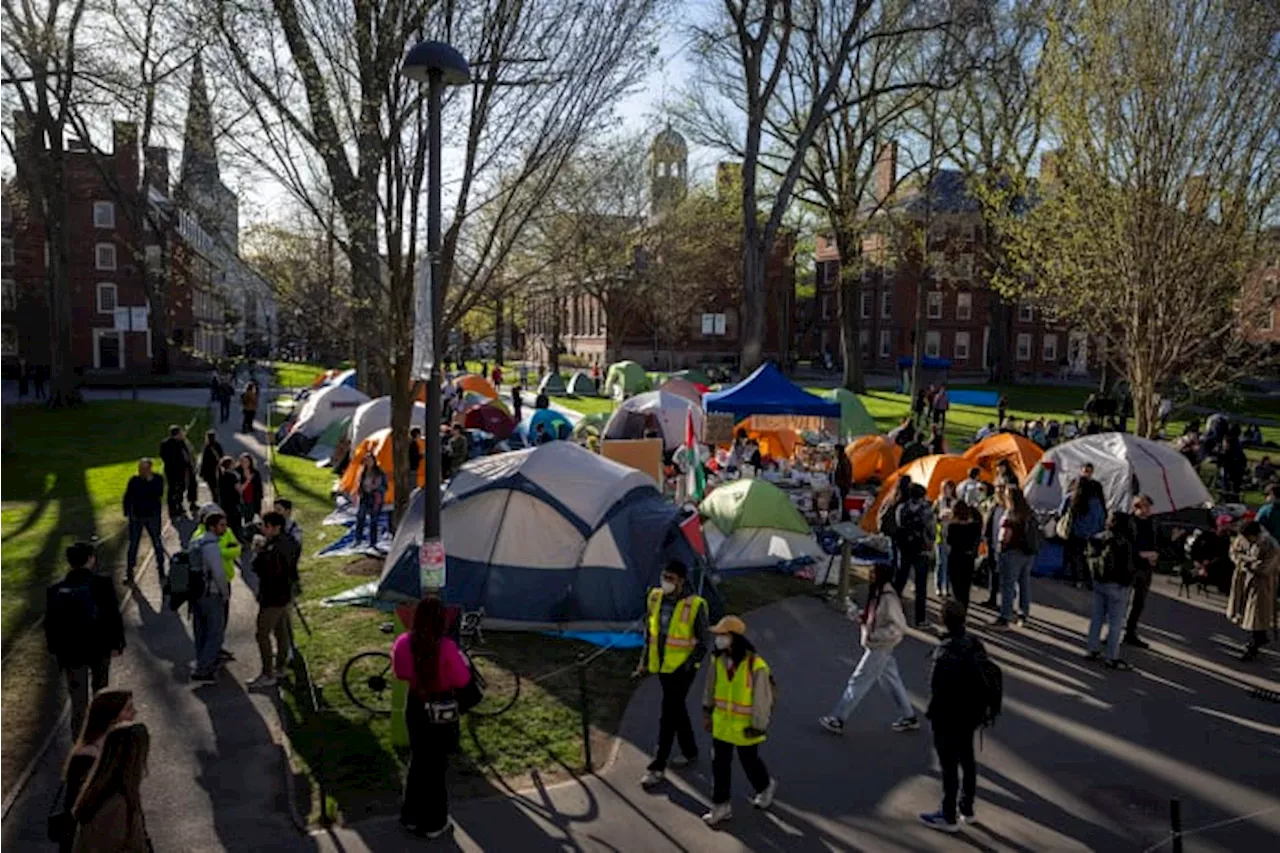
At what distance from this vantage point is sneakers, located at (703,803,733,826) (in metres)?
6.76

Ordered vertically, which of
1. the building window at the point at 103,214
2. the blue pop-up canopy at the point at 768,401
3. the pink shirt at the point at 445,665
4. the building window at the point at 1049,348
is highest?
the building window at the point at 103,214

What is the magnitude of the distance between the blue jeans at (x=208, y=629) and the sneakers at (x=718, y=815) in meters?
5.14

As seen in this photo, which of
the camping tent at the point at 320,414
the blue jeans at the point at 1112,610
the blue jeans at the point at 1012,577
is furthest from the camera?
the camping tent at the point at 320,414

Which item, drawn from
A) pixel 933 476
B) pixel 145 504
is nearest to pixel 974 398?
pixel 933 476

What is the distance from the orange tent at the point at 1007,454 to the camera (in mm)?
Result: 17688

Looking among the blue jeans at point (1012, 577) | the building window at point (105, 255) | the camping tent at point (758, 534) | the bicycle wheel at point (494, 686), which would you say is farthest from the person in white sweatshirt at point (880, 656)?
the building window at point (105, 255)

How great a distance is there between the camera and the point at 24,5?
2383 centimetres

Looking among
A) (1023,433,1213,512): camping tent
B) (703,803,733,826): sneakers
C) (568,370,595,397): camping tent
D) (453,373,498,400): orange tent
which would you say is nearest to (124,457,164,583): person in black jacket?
(703,803,733,826): sneakers

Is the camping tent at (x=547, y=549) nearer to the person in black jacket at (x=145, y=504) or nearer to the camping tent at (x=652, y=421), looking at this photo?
the person in black jacket at (x=145, y=504)

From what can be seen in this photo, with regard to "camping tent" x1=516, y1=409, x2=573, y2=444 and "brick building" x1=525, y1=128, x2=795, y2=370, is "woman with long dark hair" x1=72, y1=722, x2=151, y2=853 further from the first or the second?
"brick building" x1=525, y1=128, x2=795, y2=370

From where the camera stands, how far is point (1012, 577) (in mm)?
11688

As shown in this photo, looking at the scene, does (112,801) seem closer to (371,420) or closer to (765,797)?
(765,797)

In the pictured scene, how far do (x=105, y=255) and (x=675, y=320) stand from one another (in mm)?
32024

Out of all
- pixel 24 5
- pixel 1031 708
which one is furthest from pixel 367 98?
pixel 24 5
